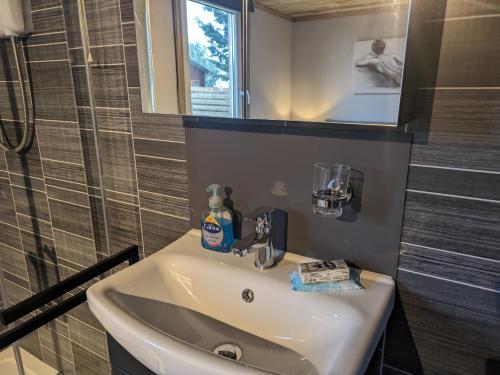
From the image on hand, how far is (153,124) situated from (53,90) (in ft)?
1.55

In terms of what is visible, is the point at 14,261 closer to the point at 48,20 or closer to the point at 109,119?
the point at 109,119

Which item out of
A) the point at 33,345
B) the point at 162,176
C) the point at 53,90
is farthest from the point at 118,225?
the point at 33,345

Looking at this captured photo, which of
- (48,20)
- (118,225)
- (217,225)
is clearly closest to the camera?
(217,225)

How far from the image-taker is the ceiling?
0.74 m

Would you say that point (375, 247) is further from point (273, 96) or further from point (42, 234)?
point (42, 234)

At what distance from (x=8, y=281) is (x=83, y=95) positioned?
0.97m

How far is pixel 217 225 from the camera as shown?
1.04 metres

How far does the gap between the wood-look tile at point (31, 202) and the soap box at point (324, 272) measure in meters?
1.21

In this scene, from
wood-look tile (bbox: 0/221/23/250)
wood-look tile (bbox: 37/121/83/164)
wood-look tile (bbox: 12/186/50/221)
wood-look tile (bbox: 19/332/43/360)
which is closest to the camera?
wood-look tile (bbox: 37/121/83/164)

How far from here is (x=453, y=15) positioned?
70 centimetres

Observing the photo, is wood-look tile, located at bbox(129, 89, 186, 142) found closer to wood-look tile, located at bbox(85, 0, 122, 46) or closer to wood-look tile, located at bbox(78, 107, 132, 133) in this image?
wood-look tile, located at bbox(78, 107, 132, 133)

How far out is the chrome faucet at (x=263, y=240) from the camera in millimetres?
933

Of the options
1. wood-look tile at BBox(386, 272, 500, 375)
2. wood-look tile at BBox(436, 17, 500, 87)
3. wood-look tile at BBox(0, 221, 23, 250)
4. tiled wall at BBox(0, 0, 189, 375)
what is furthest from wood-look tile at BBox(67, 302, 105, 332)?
wood-look tile at BBox(436, 17, 500, 87)

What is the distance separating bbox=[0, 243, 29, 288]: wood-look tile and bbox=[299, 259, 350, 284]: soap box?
1450 millimetres
